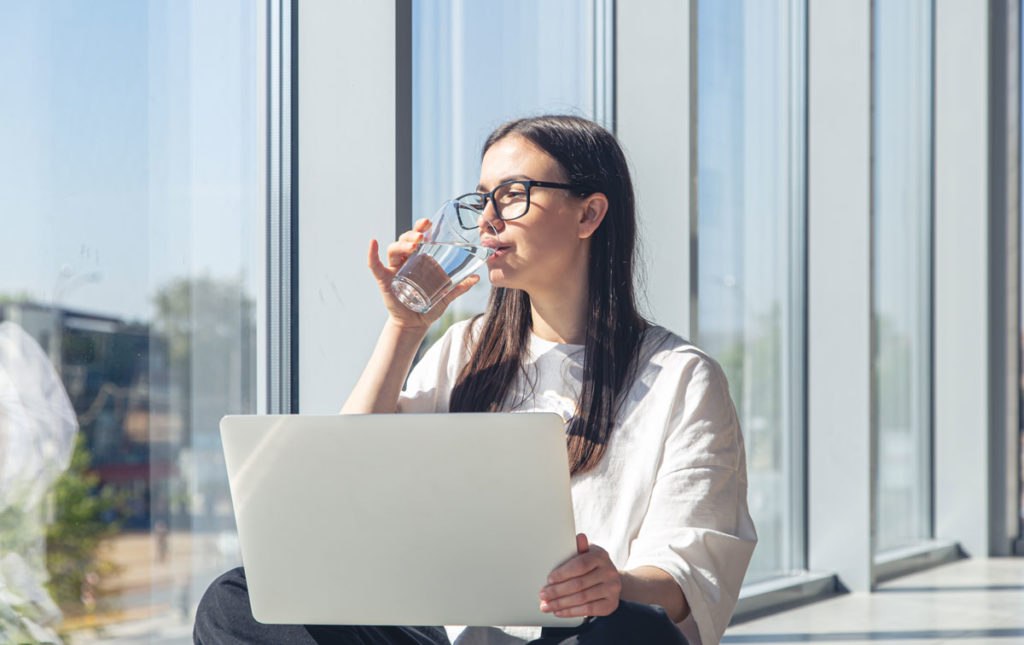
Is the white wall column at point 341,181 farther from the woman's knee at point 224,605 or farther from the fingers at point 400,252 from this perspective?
the woman's knee at point 224,605

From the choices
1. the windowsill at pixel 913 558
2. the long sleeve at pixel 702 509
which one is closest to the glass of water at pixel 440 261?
the long sleeve at pixel 702 509

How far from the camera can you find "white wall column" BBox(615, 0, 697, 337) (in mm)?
2861

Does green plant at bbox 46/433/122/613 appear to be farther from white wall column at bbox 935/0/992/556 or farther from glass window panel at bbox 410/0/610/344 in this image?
white wall column at bbox 935/0/992/556

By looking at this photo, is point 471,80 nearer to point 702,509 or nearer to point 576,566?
point 702,509

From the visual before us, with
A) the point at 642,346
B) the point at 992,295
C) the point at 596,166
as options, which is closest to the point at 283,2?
the point at 596,166

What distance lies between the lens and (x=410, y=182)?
2.06 m

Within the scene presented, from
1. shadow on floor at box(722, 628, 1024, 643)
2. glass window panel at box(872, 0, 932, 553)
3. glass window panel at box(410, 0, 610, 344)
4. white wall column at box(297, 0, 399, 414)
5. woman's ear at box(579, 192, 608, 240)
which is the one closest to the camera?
woman's ear at box(579, 192, 608, 240)

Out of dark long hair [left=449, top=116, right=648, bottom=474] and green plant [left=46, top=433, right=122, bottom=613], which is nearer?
dark long hair [left=449, top=116, right=648, bottom=474]

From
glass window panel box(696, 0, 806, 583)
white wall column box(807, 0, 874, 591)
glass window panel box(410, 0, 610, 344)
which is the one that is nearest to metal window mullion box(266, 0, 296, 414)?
glass window panel box(410, 0, 610, 344)

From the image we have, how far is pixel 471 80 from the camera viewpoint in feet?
8.08

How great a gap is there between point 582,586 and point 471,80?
1541 mm

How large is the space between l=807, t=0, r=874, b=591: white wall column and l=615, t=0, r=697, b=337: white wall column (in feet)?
3.64

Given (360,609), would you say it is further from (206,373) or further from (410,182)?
(410,182)

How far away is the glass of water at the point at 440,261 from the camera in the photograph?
1.47 m
